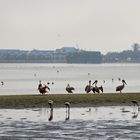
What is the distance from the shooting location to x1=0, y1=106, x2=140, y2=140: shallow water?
29.3 meters

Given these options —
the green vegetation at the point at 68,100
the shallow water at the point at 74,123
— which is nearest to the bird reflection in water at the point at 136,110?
the shallow water at the point at 74,123

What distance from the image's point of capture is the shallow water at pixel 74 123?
2934 cm

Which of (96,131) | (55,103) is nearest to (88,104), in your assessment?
(55,103)

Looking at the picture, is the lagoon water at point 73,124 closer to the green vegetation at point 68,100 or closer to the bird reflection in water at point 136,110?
the bird reflection in water at point 136,110

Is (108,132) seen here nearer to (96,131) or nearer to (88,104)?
(96,131)

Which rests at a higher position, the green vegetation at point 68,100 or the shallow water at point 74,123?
the green vegetation at point 68,100

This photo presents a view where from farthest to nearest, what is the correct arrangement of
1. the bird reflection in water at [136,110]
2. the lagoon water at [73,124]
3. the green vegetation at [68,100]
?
the green vegetation at [68,100] < the bird reflection in water at [136,110] < the lagoon water at [73,124]

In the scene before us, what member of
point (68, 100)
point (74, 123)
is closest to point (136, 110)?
point (68, 100)

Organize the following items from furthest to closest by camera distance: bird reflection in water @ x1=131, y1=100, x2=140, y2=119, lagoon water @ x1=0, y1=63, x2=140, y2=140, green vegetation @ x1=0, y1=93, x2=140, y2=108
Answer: green vegetation @ x1=0, y1=93, x2=140, y2=108, bird reflection in water @ x1=131, y1=100, x2=140, y2=119, lagoon water @ x1=0, y1=63, x2=140, y2=140

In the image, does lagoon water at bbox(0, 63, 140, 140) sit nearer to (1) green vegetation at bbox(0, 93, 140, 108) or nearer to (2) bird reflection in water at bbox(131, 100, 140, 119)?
(2) bird reflection in water at bbox(131, 100, 140, 119)

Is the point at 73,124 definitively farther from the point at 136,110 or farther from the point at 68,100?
the point at 68,100

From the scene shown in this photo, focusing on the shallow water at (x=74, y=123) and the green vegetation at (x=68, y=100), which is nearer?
the shallow water at (x=74, y=123)

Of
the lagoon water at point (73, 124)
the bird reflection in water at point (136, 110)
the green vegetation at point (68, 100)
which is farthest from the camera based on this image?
the green vegetation at point (68, 100)

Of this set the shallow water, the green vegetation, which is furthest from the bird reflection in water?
the green vegetation
